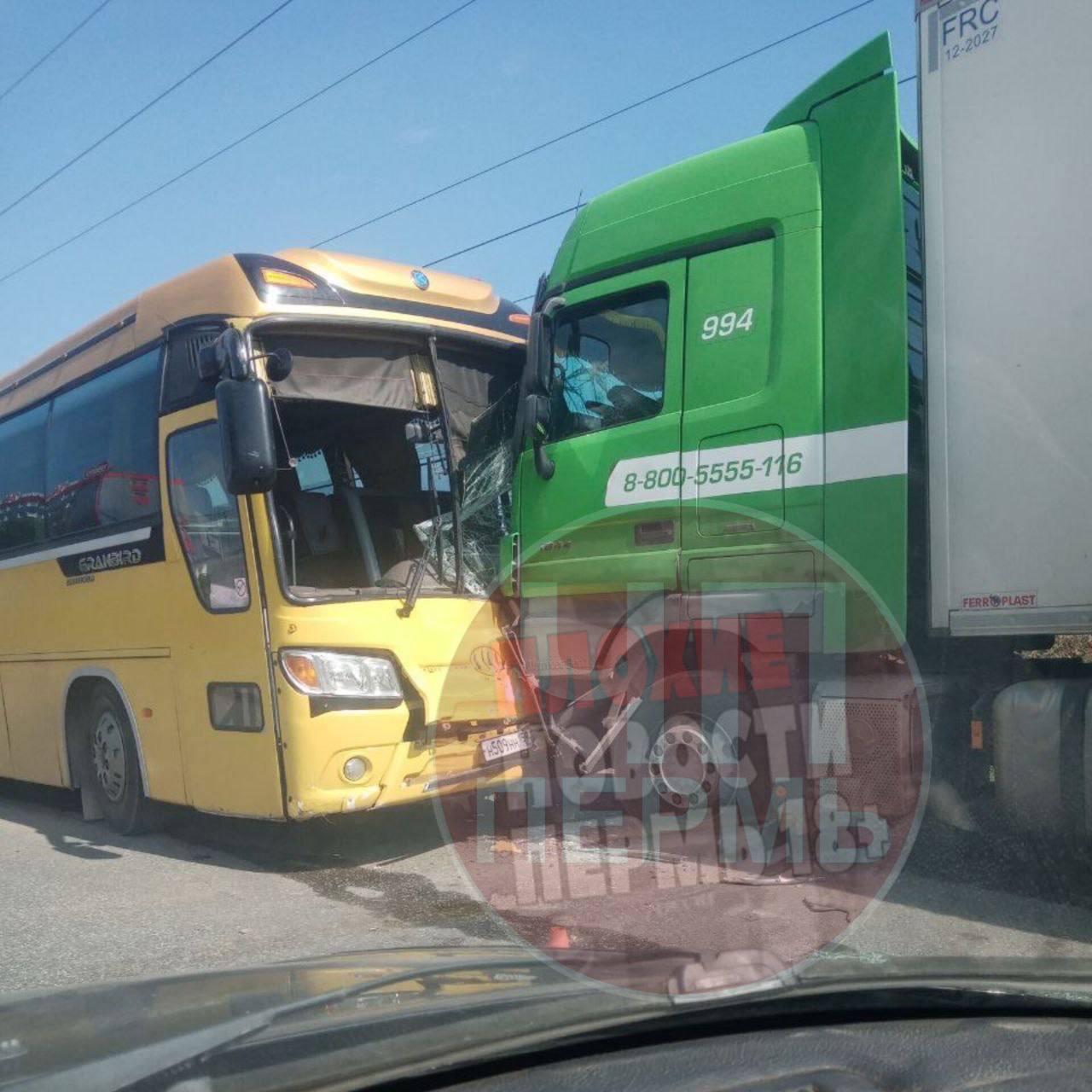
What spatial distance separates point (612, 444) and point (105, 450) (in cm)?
328

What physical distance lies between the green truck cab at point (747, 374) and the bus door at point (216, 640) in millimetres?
1474

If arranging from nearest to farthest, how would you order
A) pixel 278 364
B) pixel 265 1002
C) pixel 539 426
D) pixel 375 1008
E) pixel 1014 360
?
pixel 375 1008
pixel 265 1002
pixel 1014 360
pixel 278 364
pixel 539 426

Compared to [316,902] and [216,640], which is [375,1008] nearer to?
[316,902]

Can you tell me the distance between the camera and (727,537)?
5.22 m

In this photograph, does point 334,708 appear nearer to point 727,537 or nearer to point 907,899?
point 727,537

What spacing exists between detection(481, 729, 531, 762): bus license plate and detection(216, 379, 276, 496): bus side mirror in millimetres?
1713

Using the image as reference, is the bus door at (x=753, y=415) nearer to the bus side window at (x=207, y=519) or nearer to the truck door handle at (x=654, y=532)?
the truck door handle at (x=654, y=532)

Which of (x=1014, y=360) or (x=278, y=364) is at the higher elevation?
(x=278, y=364)

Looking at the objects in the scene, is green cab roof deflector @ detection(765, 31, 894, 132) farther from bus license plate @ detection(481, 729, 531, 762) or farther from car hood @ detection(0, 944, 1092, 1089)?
car hood @ detection(0, 944, 1092, 1089)

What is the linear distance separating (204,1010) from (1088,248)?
3.98 meters

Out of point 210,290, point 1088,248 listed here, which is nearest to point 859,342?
point 1088,248

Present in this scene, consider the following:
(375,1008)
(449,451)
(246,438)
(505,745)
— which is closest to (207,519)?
(246,438)

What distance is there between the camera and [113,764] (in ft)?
22.8

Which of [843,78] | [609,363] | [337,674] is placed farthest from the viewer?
[609,363]
